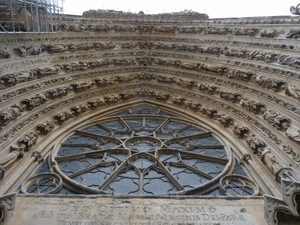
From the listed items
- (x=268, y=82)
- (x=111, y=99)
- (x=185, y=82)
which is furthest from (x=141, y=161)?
(x=185, y=82)

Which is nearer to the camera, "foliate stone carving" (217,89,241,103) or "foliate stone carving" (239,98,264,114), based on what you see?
"foliate stone carving" (239,98,264,114)

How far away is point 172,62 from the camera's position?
12.1 meters

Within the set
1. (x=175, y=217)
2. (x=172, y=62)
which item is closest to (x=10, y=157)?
(x=175, y=217)

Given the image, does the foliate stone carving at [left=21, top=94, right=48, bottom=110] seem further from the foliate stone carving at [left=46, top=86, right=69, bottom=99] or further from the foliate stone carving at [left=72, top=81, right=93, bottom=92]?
the foliate stone carving at [left=72, top=81, right=93, bottom=92]

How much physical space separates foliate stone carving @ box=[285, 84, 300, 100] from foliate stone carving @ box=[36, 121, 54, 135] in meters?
6.02

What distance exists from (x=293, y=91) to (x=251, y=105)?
131 cm

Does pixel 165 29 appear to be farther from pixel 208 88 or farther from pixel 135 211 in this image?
pixel 135 211

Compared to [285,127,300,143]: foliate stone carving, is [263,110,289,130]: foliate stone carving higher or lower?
higher

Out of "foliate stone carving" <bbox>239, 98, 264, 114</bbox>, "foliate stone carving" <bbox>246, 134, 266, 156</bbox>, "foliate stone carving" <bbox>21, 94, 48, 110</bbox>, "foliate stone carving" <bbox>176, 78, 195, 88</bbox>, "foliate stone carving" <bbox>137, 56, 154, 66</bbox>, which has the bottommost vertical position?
"foliate stone carving" <bbox>246, 134, 266, 156</bbox>

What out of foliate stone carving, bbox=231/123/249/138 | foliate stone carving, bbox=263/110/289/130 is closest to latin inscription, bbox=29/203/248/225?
foliate stone carving, bbox=263/110/289/130

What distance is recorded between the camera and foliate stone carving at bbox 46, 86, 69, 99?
9189mm

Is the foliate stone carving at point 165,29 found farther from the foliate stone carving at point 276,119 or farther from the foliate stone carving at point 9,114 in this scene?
the foliate stone carving at point 9,114

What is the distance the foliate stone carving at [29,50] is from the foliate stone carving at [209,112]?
5.32 metres

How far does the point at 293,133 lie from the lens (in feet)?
21.7
